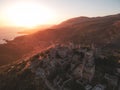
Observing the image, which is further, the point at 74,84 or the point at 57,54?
the point at 57,54

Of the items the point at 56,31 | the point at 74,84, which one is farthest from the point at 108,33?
the point at 74,84

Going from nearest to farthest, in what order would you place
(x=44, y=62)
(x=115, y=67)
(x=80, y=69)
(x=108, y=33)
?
(x=80, y=69) → (x=115, y=67) → (x=44, y=62) → (x=108, y=33)

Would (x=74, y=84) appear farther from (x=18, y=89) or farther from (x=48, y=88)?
(x=18, y=89)

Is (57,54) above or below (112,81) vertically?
above

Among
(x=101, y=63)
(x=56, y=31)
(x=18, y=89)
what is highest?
(x=101, y=63)

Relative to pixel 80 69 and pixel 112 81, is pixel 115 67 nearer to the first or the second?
pixel 112 81

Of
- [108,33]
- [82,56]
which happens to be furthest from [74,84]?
[108,33]

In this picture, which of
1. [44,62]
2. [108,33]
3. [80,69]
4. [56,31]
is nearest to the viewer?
[80,69]
